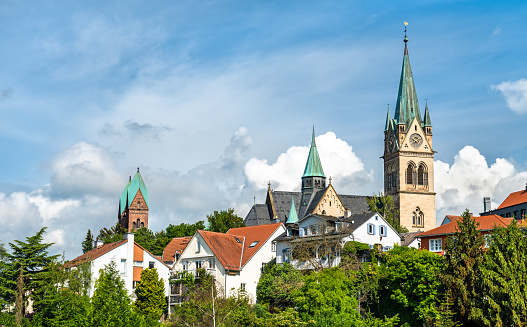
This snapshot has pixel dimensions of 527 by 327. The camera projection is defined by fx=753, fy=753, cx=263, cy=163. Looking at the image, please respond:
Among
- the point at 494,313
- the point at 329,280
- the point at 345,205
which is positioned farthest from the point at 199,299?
the point at 345,205

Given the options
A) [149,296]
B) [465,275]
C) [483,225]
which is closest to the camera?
[465,275]

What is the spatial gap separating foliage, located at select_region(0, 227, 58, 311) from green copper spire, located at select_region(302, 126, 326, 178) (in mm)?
56844

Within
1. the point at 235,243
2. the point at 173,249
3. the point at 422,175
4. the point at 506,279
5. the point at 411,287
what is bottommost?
the point at 411,287

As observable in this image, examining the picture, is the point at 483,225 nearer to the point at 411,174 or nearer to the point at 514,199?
the point at 514,199

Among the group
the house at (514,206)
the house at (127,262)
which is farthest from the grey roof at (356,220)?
the house at (514,206)

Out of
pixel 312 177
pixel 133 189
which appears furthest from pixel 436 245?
pixel 133 189

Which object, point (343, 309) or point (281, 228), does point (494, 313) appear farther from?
point (281, 228)

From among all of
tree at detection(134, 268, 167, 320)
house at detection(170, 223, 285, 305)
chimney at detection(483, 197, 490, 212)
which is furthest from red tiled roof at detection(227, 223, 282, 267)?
chimney at detection(483, 197, 490, 212)

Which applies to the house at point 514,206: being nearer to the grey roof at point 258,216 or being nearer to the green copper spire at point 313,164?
the green copper spire at point 313,164

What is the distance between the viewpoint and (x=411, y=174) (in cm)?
12581

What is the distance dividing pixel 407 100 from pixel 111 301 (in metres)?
81.9

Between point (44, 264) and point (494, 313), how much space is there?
3735 centimetres

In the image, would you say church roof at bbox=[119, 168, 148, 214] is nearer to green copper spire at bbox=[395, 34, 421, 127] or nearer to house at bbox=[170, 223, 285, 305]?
green copper spire at bbox=[395, 34, 421, 127]

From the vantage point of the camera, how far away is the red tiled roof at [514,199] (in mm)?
91125
